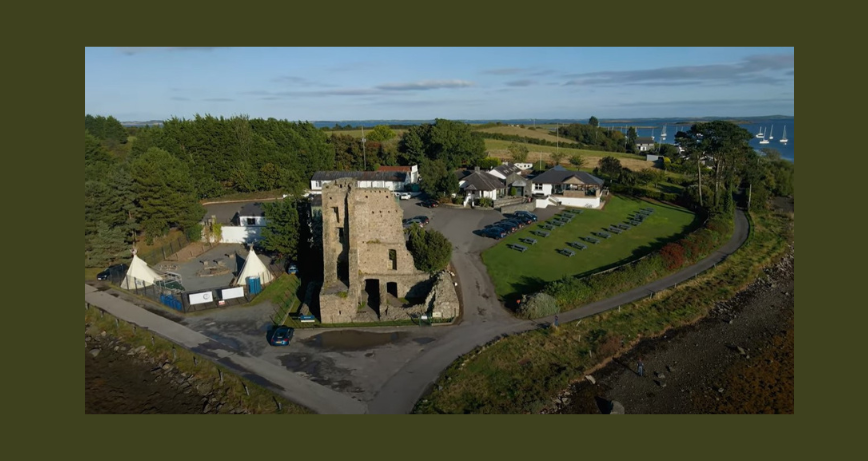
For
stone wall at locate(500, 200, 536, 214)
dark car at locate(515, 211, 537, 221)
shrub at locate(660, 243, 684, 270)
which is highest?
stone wall at locate(500, 200, 536, 214)

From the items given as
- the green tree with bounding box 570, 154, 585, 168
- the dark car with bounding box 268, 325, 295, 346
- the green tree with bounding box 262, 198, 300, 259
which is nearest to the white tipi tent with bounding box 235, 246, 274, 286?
the green tree with bounding box 262, 198, 300, 259

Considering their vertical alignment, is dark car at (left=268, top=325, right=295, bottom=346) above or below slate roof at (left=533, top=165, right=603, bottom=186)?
below

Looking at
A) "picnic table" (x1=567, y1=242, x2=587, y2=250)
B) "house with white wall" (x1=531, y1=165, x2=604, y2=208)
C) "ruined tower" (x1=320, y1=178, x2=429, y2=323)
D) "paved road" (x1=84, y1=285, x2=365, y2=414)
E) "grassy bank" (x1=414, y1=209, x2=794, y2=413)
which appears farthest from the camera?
"house with white wall" (x1=531, y1=165, x2=604, y2=208)

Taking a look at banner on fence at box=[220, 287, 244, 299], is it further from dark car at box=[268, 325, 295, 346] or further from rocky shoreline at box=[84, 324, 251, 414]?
dark car at box=[268, 325, 295, 346]

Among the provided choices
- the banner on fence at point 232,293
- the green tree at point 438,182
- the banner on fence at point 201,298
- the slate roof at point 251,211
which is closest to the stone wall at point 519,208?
the green tree at point 438,182

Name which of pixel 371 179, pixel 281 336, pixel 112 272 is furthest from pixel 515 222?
pixel 112 272

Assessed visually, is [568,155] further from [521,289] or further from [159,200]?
[159,200]
